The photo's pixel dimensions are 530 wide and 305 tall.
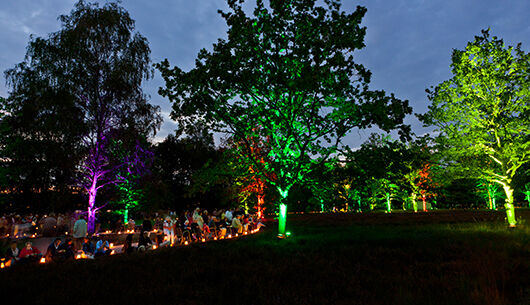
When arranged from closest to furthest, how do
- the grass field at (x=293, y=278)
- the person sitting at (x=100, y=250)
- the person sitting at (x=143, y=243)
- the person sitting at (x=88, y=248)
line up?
the grass field at (x=293, y=278) → the person sitting at (x=88, y=248) → the person sitting at (x=100, y=250) → the person sitting at (x=143, y=243)

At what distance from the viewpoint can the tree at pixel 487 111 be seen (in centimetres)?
1586

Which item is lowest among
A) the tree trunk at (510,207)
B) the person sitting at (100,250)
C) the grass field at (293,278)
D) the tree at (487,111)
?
the person sitting at (100,250)

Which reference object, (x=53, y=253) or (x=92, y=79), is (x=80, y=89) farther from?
(x=53, y=253)

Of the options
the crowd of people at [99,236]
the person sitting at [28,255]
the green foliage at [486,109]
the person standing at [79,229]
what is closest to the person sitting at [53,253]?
the crowd of people at [99,236]

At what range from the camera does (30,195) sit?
28781mm

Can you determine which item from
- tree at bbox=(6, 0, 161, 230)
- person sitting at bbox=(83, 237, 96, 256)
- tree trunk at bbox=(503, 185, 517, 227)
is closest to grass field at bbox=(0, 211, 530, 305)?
person sitting at bbox=(83, 237, 96, 256)

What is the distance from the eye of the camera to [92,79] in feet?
68.5

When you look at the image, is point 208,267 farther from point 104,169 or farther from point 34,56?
Answer: point 34,56

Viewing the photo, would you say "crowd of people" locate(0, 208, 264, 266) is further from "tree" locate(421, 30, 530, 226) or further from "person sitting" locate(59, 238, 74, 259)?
"tree" locate(421, 30, 530, 226)

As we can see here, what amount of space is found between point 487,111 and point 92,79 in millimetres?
25960

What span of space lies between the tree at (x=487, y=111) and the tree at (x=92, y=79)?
21374mm

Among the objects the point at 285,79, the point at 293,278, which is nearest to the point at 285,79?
the point at 285,79

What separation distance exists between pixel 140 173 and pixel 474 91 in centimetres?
2346

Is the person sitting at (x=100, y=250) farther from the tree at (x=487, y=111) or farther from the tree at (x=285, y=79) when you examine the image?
the tree at (x=487, y=111)
